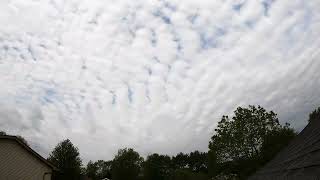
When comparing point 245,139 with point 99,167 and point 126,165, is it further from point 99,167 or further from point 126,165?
point 99,167

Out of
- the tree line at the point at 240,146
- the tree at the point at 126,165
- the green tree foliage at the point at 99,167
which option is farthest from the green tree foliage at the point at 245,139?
the green tree foliage at the point at 99,167

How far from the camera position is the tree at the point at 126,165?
4016 inches

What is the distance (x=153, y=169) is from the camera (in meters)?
105

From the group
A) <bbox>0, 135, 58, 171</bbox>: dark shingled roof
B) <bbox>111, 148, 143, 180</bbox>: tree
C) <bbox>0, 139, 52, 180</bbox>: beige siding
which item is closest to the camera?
<bbox>0, 139, 52, 180</bbox>: beige siding

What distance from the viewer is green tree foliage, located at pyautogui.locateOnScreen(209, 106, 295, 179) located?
5347 cm

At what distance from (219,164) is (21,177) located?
30.4 m

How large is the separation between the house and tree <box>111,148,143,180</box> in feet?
215

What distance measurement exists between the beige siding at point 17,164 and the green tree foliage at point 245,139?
27611 mm

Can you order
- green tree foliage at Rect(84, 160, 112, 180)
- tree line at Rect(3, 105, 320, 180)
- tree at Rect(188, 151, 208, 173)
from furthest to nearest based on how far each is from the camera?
1. green tree foliage at Rect(84, 160, 112, 180)
2. tree at Rect(188, 151, 208, 173)
3. tree line at Rect(3, 105, 320, 180)

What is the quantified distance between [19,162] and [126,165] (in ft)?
239

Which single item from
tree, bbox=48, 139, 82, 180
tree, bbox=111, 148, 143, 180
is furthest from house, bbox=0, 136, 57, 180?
tree, bbox=111, 148, 143, 180

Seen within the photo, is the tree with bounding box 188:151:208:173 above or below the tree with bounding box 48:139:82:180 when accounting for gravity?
above

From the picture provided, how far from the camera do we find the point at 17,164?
34781 millimetres

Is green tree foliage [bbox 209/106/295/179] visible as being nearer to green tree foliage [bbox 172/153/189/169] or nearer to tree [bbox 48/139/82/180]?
tree [bbox 48/139/82/180]
